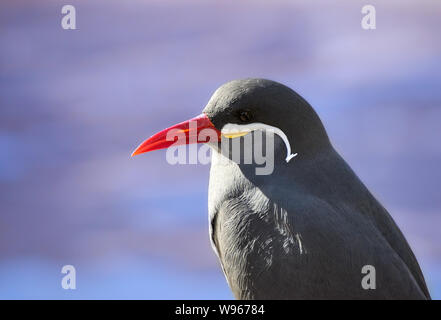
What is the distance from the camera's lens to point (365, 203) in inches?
188

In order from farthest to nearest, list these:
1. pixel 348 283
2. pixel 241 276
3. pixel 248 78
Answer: pixel 248 78 < pixel 241 276 < pixel 348 283

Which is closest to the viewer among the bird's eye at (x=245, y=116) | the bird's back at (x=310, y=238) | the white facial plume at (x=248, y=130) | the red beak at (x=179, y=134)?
the bird's back at (x=310, y=238)

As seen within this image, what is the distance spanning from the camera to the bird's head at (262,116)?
4848 millimetres

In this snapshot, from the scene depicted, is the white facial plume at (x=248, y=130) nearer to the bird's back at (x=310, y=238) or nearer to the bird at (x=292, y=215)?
the bird at (x=292, y=215)

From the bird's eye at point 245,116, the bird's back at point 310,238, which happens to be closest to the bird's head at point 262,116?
the bird's eye at point 245,116

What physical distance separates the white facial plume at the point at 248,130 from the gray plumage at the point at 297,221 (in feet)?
0.10

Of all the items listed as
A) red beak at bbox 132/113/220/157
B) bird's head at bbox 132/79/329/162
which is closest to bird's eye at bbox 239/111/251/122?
bird's head at bbox 132/79/329/162

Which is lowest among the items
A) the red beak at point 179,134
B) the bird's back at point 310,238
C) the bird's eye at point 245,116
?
the bird's back at point 310,238

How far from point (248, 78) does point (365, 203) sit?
49.9 inches

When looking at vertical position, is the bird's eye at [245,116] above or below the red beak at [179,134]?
above

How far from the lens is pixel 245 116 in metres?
4.97
